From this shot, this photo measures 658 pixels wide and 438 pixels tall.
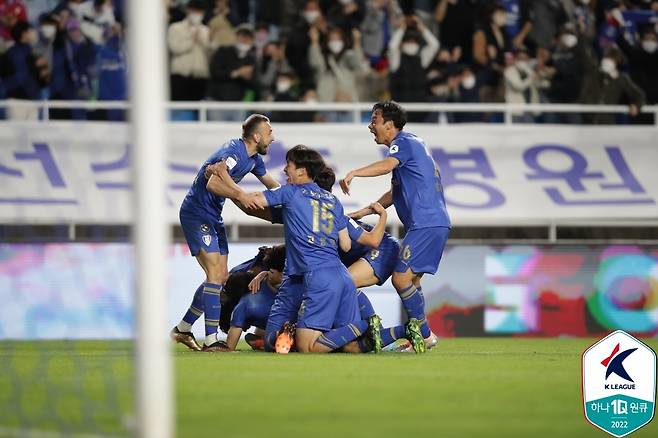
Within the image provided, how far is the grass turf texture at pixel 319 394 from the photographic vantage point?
18.7ft

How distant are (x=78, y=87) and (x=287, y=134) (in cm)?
225

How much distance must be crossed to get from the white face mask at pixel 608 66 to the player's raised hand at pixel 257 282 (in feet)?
19.4

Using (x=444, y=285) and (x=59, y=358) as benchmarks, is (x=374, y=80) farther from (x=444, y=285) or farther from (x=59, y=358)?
(x=59, y=358)

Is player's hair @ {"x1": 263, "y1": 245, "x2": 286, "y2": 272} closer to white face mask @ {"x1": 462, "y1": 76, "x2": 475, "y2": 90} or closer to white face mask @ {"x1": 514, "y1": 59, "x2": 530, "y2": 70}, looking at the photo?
white face mask @ {"x1": 462, "y1": 76, "x2": 475, "y2": 90}

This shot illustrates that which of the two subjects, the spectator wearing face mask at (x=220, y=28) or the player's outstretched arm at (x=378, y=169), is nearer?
the player's outstretched arm at (x=378, y=169)

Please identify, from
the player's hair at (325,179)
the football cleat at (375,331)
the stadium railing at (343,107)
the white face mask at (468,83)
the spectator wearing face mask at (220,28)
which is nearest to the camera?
the football cleat at (375,331)

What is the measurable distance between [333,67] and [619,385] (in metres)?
8.25

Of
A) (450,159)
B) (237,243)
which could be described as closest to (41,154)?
(237,243)

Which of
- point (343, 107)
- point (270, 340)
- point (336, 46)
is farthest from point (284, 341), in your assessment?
point (336, 46)

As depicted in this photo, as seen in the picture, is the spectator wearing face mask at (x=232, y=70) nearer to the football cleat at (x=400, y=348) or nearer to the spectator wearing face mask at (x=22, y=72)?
the spectator wearing face mask at (x=22, y=72)

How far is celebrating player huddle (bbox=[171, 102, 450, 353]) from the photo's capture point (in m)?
9.91

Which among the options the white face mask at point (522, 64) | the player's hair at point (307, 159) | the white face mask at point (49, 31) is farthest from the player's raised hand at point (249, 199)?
the white face mask at point (522, 64)

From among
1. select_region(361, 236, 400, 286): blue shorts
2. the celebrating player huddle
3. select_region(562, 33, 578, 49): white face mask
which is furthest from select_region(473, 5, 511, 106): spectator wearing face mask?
select_region(361, 236, 400, 286): blue shorts

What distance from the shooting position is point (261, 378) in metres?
7.71
